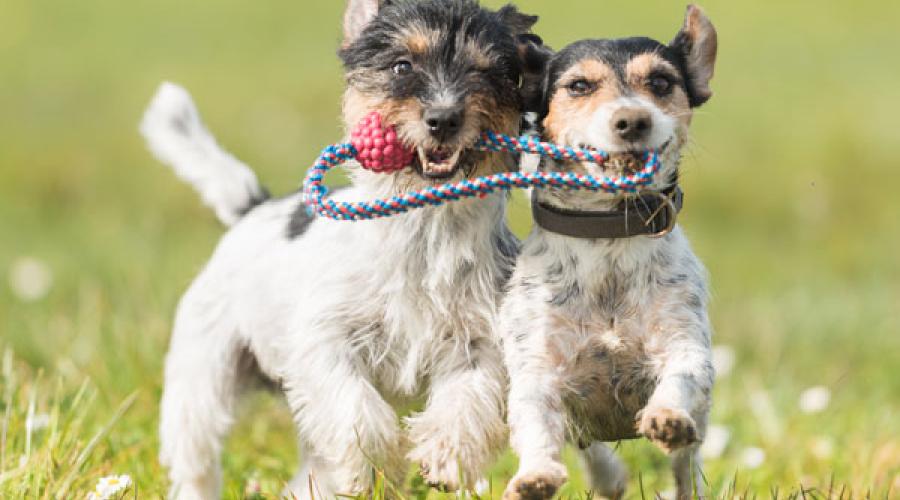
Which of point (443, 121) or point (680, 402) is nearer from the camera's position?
point (680, 402)

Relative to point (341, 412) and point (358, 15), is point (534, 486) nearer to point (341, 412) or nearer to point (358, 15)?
point (341, 412)

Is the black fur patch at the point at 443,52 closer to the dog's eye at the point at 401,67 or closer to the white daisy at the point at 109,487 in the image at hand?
the dog's eye at the point at 401,67

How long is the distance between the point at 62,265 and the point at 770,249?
6.53 meters

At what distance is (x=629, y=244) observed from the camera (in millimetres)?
4520

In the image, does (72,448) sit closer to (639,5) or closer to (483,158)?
(483,158)

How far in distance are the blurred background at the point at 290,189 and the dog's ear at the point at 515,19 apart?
2.33ft

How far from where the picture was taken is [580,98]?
4.44 meters

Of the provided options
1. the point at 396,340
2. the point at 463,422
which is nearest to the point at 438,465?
the point at 463,422

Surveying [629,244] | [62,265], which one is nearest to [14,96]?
[62,265]

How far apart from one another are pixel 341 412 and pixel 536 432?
0.88 metres

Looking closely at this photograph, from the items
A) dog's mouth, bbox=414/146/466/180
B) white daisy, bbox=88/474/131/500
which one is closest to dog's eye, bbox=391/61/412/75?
dog's mouth, bbox=414/146/466/180

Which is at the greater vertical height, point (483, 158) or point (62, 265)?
point (483, 158)

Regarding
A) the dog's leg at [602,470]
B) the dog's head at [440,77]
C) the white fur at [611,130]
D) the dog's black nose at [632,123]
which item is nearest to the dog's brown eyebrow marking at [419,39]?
the dog's head at [440,77]

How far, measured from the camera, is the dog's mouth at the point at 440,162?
14.8ft
